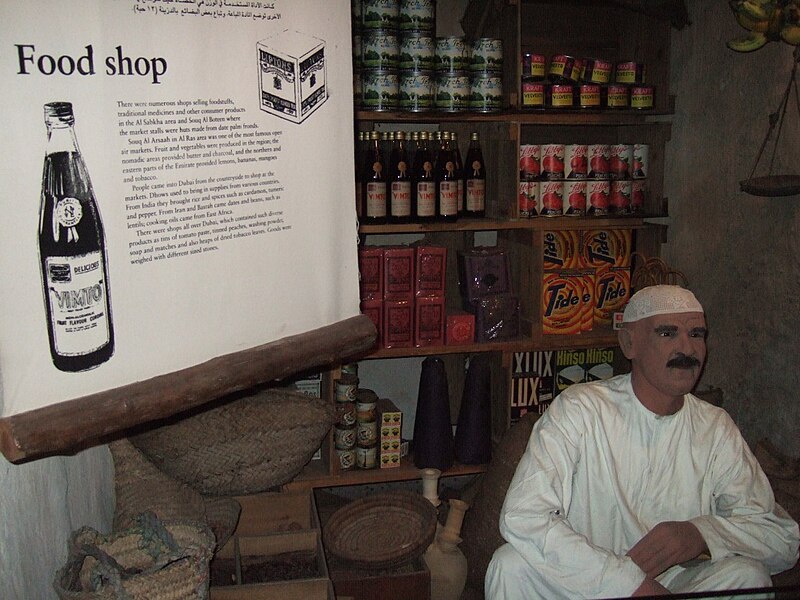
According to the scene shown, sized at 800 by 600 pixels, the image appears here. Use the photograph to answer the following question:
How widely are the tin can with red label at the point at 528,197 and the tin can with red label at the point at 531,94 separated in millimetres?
288

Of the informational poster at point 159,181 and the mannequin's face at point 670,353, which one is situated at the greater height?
the informational poster at point 159,181

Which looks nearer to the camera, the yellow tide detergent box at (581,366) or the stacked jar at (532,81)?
the stacked jar at (532,81)

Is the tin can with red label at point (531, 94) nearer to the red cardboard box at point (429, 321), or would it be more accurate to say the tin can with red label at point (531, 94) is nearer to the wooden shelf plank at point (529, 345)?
the red cardboard box at point (429, 321)

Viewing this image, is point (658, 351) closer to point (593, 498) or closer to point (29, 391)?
point (593, 498)

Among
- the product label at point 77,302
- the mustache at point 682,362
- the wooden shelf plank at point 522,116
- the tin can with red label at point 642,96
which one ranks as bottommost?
the mustache at point 682,362

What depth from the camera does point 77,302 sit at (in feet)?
4.15

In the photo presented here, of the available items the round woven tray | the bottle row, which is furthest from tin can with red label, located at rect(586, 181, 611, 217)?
the round woven tray

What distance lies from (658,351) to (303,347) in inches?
39.7

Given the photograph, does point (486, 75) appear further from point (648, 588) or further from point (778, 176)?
point (648, 588)

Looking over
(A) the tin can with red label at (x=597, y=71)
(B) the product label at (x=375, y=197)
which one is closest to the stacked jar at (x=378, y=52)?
(B) the product label at (x=375, y=197)

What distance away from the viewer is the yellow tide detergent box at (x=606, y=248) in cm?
324

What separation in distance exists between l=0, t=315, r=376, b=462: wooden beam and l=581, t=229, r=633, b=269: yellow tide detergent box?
1.72m

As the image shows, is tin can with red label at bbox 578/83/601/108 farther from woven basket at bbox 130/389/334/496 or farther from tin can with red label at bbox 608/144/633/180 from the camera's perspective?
woven basket at bbox 130/389/334/496

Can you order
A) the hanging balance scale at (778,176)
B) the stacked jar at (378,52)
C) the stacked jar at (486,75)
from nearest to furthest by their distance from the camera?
the hanging balance scale at (778,176) → the stacked jar at (378,52) → the stacked jar at (486,75)
